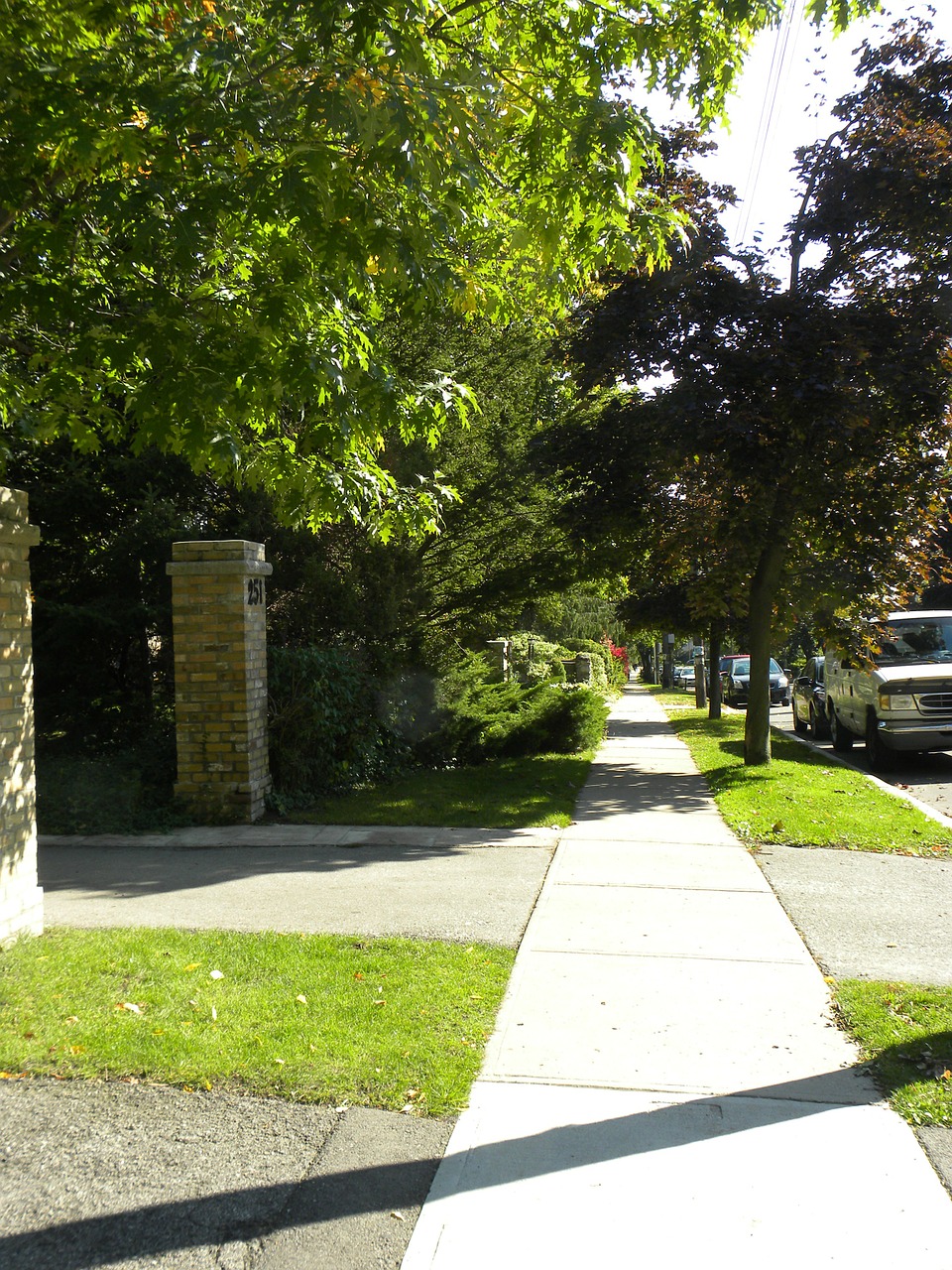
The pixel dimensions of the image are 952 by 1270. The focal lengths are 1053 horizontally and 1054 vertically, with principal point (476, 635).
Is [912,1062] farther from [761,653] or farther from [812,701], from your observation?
[812,701]

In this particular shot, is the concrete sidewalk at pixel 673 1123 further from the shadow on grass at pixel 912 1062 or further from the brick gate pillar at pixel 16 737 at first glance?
the brick gate pillar at pixel 16 737

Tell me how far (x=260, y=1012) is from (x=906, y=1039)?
8.87 feet

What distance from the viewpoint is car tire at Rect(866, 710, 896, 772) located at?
15.0 meters

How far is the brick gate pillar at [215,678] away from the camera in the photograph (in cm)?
891

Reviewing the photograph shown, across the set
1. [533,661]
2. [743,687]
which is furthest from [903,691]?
[743,687]

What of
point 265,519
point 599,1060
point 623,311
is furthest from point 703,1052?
point 623,311

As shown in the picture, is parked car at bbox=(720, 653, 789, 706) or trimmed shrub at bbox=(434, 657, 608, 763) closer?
trimmed shrub at bbox=(434, 657, 608, 763)

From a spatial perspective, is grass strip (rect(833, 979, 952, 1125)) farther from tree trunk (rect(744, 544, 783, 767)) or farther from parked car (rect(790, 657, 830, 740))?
parked car (rect(790, 657, 830, 740))

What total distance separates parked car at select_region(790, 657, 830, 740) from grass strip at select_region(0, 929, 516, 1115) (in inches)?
614

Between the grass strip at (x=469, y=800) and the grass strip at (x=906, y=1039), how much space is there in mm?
4427

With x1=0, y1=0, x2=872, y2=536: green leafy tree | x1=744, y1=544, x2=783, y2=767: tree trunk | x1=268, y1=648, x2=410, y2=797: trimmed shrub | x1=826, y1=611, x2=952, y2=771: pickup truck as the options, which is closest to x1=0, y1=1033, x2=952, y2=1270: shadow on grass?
x1=0, y1=0, x2=872, y2=536: green leafy tree

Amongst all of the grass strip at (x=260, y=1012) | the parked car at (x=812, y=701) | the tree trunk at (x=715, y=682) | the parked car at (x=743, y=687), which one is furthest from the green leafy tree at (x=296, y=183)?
the parked car at (x=743, y=687)

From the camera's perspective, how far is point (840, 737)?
17.8m

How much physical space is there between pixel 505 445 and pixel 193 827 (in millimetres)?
7745
